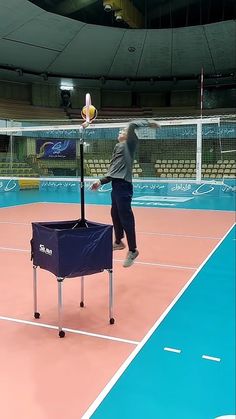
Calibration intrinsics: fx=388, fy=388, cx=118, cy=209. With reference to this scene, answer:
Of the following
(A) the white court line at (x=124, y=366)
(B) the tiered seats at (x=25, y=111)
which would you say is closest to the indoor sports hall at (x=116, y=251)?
(A) the white court line at (x=124, y=366)

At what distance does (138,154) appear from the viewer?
1830 cm

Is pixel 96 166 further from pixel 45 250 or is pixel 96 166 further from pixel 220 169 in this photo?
pixel 45 250

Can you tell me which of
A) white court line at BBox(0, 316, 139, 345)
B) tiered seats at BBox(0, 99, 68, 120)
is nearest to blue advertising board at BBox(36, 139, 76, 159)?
tiered seats at BBox(0, 99, 68, 120)

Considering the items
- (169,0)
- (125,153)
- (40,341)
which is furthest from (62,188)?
(40,341)

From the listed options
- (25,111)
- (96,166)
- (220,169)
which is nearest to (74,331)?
(220,169)

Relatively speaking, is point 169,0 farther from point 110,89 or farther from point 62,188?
point 62,188

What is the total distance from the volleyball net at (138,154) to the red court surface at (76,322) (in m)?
10.1

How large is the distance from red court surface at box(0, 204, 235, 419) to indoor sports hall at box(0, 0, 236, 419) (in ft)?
0.04

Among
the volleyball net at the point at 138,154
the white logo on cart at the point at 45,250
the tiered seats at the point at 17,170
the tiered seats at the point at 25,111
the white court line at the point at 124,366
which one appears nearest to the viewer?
the white court line at the point at 124,366

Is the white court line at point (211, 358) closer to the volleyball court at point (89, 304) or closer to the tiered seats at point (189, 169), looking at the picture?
the volleyball court at point (89, 304)

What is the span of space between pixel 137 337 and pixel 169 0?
67.1 feet

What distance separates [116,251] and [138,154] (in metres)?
12.6

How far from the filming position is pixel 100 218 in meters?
9.28

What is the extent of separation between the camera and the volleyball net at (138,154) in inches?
663
